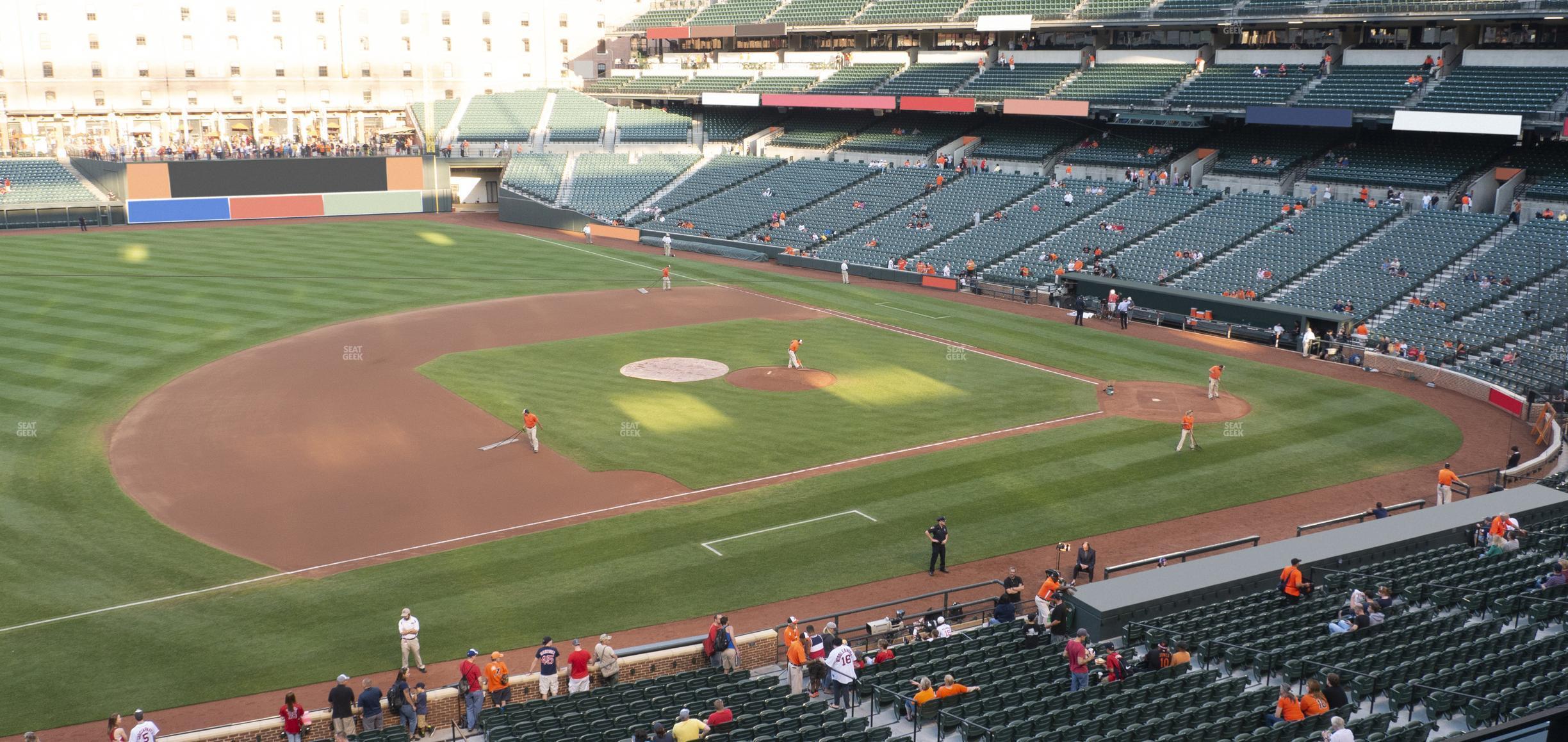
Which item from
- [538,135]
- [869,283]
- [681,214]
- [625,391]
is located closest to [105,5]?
[538,135]

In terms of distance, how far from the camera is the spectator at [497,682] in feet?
57.3

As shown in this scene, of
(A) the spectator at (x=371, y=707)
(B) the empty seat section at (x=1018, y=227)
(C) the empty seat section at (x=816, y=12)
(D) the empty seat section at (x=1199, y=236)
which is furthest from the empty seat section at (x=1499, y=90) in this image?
(A) the spectator at (x=371, y=707)

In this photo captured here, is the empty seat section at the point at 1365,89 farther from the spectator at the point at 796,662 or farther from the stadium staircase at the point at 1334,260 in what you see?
the spectator at the point at 796,662

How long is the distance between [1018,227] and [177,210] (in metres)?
49.5

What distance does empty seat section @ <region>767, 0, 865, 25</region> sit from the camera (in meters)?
76.6

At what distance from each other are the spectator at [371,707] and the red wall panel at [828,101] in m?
57.8

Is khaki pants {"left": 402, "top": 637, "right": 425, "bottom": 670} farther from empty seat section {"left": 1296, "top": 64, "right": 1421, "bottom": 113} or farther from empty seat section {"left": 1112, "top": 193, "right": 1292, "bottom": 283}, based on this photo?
empty seat section {"left": 1296, "top": 64, "right": 1421, "bottom": 113}

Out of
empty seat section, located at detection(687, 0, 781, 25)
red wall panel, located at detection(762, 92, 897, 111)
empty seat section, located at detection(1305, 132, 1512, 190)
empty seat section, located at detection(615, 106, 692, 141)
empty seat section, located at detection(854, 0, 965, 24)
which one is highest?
empty seat section, located at detection(687, 0, 781, 25)

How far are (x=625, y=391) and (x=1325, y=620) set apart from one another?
21.6 m

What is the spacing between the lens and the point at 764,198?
69.6 m

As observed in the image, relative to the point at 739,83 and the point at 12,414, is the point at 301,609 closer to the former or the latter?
the point at 12,414

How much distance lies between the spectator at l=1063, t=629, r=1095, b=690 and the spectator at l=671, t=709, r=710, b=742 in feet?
17.8

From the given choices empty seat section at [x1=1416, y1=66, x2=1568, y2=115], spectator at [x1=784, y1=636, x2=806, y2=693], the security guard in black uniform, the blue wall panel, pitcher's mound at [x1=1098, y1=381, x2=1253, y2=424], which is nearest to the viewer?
spectator at [x1=784, y1=636, x2=806, y2=693]

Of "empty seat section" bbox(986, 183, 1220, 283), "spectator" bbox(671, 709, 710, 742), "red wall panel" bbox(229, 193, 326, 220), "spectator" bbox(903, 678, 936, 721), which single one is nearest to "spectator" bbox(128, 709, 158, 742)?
"spectator" bbox(671, 709, 710, 742)
